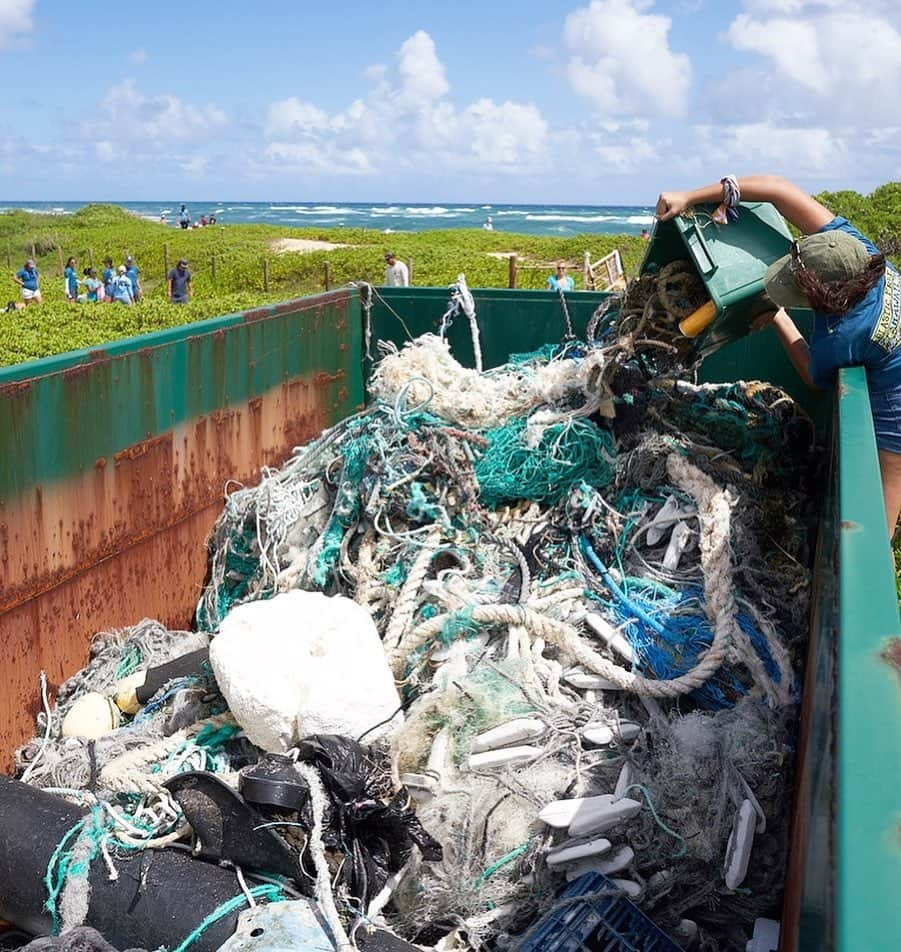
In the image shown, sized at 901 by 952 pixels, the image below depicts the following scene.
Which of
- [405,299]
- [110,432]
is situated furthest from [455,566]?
[405,299]

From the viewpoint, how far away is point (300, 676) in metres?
2.85

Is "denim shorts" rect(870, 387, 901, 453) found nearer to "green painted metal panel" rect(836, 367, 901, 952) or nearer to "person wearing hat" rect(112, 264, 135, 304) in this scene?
"green painted metal panel" rect(836, 367, 901, 952)

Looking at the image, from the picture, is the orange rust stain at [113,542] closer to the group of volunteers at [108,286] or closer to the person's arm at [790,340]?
the person's arm at [790,340]

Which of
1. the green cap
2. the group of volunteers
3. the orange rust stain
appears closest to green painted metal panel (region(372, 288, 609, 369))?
the orange rust stain

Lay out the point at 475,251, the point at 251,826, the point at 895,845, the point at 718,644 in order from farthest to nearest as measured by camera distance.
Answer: the point at 475,251, the point at 718,644, the point at 251,826, the point at 895,845

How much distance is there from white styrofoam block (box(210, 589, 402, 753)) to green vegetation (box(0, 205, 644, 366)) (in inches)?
330

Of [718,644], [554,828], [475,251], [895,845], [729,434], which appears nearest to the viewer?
[895,845]

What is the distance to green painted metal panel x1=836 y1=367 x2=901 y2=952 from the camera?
880 millimetres

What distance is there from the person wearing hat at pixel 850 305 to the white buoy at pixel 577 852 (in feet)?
4.87

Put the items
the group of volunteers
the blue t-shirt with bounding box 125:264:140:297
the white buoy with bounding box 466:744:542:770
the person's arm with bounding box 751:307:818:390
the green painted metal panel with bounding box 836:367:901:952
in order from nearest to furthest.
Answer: the green painted metal panel with bounding box 836:367:901:952 → the white buoy with bounding box 466:744:542:770 → the person's arm with bounding box 751:307:818:390 → the group of volunteers → the blue t-shirt with bounding box 125:264:140:297

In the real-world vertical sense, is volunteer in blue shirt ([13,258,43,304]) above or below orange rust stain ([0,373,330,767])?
above

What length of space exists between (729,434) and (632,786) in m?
1.99

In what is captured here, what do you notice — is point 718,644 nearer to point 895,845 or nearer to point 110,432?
point 895,845

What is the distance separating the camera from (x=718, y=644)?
9.61 ft
